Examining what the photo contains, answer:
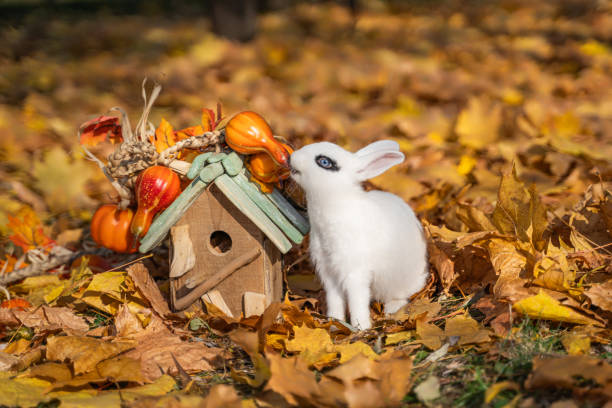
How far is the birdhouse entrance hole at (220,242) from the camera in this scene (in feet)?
9.36

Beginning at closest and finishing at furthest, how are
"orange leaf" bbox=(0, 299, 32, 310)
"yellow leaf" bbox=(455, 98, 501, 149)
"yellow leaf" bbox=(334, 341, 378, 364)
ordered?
1. "yellow leaf" bbox=(334, 341, 378, 364)
2. "orange leaf" bbox=(0, 299, 32, 310)
3. "yellow leaf" bbox=(455, 98, 501, 149)

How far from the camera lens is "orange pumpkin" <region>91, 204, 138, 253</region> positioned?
2.66 metres

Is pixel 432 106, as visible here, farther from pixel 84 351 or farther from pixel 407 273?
pixel 84 351

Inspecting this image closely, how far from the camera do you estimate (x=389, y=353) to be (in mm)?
2061

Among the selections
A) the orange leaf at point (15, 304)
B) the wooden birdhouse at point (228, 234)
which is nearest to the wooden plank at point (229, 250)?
the wooden birdhouse at point (228, 234)

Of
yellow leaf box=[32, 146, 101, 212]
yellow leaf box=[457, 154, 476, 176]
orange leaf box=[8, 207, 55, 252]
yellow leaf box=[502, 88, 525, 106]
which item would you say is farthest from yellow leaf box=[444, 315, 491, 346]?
yellow leaf box=[502, 88, 525, 106]

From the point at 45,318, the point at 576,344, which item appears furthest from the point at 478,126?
the point at 45,318

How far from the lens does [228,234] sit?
2625 millimetres

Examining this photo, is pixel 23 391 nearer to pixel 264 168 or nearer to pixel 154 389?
pixel 154 389

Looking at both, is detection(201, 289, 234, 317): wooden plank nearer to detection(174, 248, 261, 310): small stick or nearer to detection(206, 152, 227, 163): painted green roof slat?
detection(174, 248, 261, 310): small stick

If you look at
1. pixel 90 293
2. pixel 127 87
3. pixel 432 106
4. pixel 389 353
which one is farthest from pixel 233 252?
pixel 127 87

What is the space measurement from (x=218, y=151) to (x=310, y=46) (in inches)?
271

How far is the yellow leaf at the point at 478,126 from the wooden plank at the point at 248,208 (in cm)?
268

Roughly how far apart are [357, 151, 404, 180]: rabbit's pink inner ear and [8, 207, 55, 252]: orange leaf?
2030 mm
